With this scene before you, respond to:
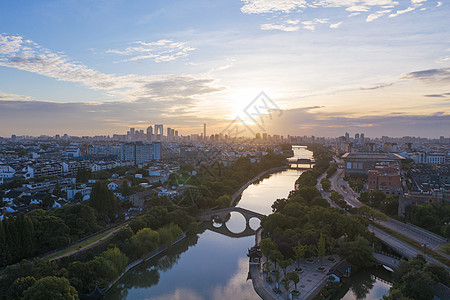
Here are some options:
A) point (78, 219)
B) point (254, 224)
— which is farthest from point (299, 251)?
point (78, 219)

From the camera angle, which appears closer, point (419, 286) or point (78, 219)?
point (419, 286)

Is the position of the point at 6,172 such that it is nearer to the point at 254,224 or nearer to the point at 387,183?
the point at 254,224

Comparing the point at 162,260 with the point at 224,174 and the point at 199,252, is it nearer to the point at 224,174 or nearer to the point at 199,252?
the point at 199,252

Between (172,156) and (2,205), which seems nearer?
(2,205)

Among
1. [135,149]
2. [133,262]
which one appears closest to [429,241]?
[133,262]

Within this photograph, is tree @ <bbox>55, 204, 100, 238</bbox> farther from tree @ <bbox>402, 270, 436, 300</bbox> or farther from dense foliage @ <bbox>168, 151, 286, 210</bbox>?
tree @ <bbox>402, 270, 436, 300</bbox>

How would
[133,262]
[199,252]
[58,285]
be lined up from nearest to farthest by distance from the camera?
[58,285]
[133,262]
[199,252]

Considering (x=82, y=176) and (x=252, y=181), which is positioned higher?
(x=82, y=176)
